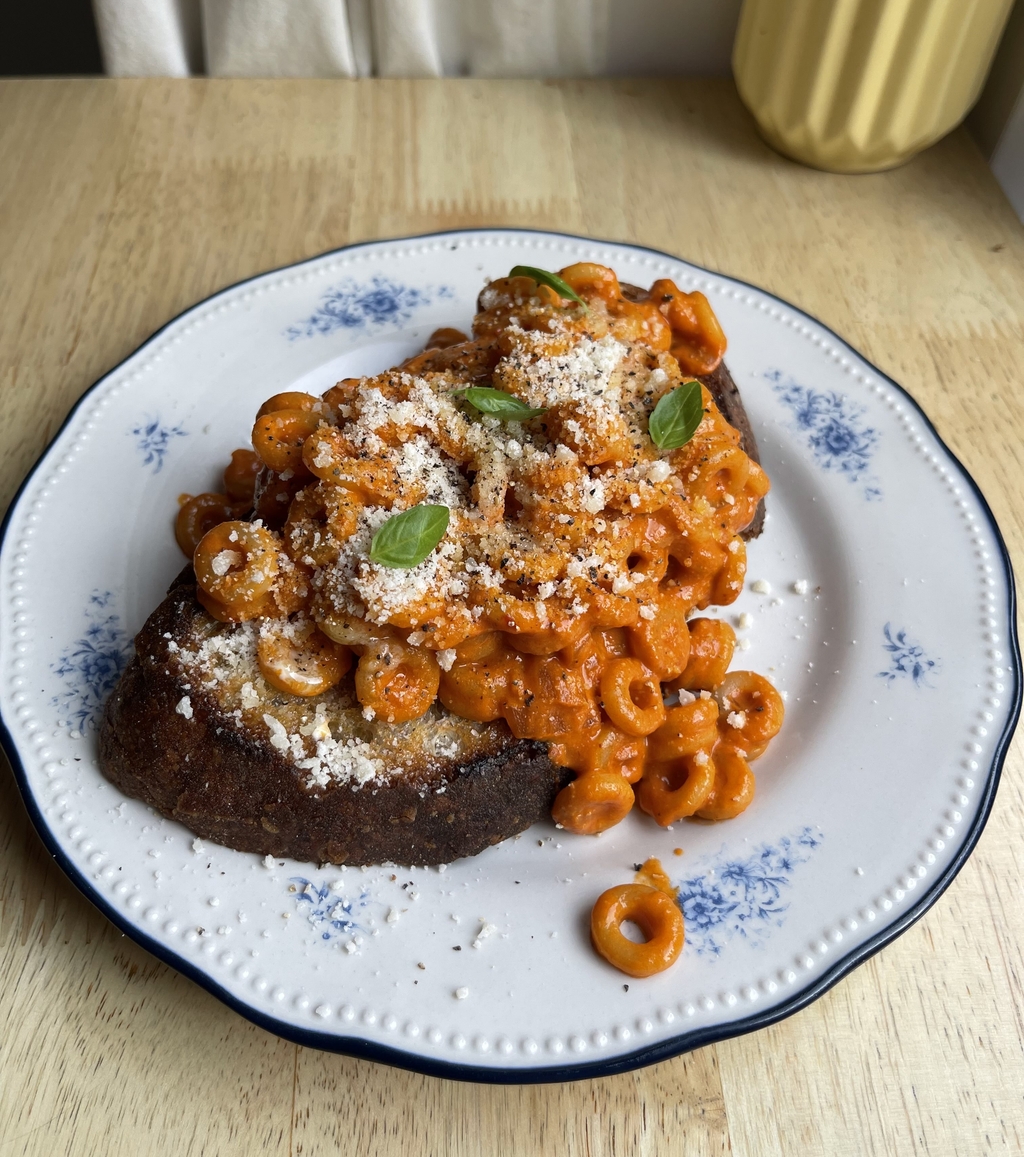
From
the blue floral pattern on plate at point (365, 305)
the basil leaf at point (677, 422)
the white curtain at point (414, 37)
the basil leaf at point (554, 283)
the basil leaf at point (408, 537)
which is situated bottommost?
the blue floral pattern on plate at point (365, 305)

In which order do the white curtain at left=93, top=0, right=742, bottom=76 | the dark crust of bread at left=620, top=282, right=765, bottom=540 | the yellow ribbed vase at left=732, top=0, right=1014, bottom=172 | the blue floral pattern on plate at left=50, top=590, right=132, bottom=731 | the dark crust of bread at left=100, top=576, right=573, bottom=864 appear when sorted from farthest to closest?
1. the white curtain at left=93, top=0, right=742, bottom=76
2. the yellow ribbed vase at left=732, top=0, right=1014, bottom=172
3. the dark crust of bread at left=620, top=282, right=765, bottom=540
4. the blue floral pattern on plate at left=50, top=590, right=132, bottom=731
5. the dark crust of bread at left=100, top=576, right=573, bottom=864

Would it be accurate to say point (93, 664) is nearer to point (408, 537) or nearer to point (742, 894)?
point (408, 537)

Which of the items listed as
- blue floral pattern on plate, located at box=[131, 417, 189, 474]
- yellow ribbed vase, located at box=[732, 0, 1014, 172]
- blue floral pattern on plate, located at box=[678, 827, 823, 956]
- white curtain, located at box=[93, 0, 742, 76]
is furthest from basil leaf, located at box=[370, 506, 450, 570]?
white curtain, located at box=[93, 0, 742, 76]

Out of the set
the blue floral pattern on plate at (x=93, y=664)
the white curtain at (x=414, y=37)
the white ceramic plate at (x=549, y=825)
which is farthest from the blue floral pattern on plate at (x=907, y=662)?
the white curtain at (x=414, y=37)

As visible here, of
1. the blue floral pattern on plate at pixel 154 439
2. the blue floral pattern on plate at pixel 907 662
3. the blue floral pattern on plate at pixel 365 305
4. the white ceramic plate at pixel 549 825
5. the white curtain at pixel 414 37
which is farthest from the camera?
the white curtain at pixel 414 37

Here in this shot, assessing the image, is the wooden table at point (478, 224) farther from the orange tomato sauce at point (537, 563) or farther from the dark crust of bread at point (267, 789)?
the orange tomato sauce at point (537, 563)

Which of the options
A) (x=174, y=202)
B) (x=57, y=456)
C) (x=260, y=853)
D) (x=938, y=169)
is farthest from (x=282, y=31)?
(x=260, y=853)

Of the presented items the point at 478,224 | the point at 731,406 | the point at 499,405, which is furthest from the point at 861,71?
the point at 499,405

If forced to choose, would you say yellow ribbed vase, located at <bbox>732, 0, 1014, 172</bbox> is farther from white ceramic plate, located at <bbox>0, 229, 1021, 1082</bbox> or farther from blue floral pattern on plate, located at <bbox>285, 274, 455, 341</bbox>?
blue floral pattern on plate, located at <bbox>285, 274, 455, 341</bbox>
